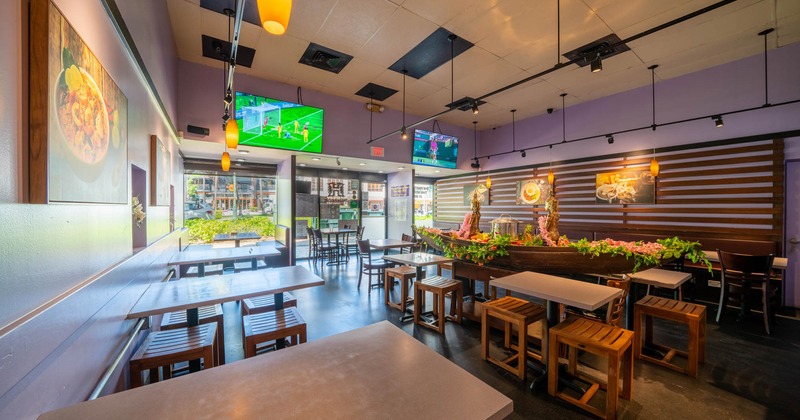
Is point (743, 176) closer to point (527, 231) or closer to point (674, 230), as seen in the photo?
point (674, 230)

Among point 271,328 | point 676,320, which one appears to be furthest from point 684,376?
point 271,328

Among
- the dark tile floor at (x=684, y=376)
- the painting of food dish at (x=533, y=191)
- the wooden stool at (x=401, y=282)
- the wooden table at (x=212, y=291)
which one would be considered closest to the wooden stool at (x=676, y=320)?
the dark tile floor at (x=684, y=376)

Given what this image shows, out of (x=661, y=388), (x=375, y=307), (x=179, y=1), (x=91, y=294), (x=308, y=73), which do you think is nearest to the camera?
(x=91, y=294)

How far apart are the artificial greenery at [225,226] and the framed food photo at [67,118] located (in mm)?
5656

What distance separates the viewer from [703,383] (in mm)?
2617

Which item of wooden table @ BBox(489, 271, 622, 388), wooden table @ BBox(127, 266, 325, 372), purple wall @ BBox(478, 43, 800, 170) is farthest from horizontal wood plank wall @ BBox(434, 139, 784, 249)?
wooden table @ BBox(127, 266, 325, 372)

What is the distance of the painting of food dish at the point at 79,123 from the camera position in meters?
1.09

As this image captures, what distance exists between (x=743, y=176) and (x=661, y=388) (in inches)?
169

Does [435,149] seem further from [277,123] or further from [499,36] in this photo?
[277,123]

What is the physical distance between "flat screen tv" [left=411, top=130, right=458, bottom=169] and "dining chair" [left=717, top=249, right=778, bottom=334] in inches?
214

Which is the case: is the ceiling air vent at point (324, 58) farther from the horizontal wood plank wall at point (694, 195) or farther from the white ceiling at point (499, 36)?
the horizontal wood plank wall at point (694, 195)

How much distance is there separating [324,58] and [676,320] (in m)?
5.50

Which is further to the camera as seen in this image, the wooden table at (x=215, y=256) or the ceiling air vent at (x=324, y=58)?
the ceiling air vent at (x=324, y=58)

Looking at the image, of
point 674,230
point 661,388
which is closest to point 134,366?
point 661,388
